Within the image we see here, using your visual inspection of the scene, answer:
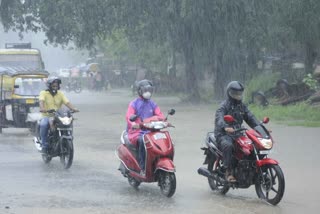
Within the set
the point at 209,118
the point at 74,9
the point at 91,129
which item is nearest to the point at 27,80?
the point at 91,129

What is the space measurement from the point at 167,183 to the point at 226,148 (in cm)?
101

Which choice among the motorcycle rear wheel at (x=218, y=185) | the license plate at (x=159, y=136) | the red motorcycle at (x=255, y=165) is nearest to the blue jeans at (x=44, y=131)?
the license plate at (x=159, y=136)

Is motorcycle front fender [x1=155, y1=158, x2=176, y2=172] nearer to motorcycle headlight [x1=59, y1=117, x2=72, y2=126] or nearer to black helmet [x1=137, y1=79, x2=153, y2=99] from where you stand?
black helmet [x1=137, y1=79, x2=153, y2=99]

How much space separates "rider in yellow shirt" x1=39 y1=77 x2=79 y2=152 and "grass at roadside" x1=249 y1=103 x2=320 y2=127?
8851 mm

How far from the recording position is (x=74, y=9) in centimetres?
3509

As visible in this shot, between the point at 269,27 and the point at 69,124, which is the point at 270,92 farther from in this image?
the point at 69,124

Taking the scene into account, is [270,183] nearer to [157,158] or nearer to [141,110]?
[157,158]

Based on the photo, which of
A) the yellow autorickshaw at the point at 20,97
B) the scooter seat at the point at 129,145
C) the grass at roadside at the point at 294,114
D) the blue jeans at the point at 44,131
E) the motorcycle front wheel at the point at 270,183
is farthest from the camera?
the grass at roadside at the point at 294,114

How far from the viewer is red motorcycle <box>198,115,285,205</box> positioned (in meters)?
10.3

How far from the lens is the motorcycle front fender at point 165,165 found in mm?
10841

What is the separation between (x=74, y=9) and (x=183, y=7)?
580 cm

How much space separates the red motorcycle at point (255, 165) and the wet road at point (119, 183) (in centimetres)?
21

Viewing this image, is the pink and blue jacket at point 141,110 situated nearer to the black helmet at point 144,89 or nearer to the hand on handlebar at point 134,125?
the black helmet at point 144,89

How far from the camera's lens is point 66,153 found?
48.3 feet
